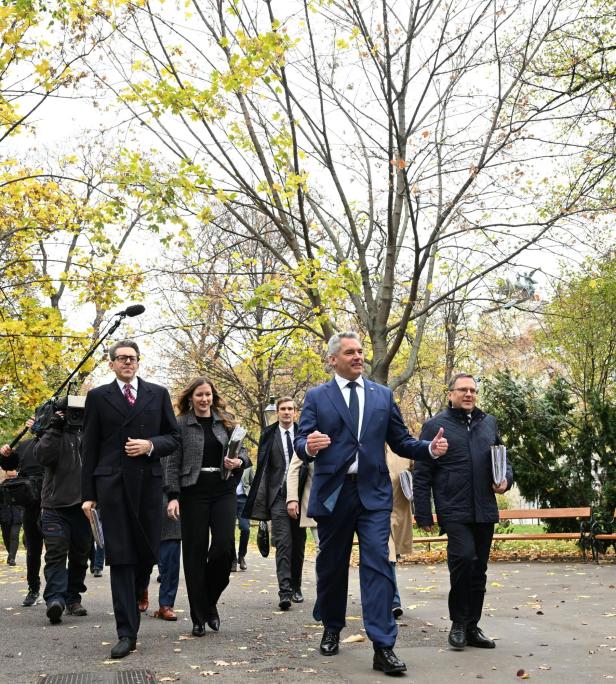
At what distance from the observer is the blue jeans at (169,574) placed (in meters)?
8.82

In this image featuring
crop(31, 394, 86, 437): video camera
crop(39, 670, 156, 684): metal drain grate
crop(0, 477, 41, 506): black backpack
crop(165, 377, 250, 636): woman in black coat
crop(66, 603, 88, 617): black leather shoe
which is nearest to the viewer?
crop(39, 670, 156, 684): metal drain grate

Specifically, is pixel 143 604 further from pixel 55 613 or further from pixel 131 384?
pixel 131 384

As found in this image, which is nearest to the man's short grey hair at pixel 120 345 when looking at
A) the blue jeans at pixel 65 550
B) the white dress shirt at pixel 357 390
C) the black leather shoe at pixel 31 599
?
the white dress shirt at pixel 357 390

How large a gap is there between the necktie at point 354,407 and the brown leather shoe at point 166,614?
10.4 ft

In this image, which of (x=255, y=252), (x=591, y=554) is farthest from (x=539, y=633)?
(x=255, y=252)

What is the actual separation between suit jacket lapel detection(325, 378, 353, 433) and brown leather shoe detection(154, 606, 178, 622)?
3.14m

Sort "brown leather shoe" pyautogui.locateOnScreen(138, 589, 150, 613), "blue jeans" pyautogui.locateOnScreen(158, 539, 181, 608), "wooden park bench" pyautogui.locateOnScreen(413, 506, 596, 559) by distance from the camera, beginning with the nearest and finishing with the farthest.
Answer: "blue jeans" pyautogui.locateOnScreen(158, 539, 181, 608)
"brown leather shoe" pyautogui.locateOnScreen(138, 589, 150, 613)
"wooden park bench" pyautogui.locateOnScreen(413, 506, 596, 559)

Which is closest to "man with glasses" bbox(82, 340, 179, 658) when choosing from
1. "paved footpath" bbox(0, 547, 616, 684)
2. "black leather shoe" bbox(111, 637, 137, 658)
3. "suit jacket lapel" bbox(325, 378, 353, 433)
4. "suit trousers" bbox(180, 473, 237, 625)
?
"black leather shoe" bbox(111, 637, 137, 658)

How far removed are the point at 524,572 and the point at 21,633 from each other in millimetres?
7653

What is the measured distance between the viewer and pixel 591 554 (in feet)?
49.4

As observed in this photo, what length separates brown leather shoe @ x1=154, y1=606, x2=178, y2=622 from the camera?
866 cm

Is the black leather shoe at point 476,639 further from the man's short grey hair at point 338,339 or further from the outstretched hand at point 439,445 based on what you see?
the man's short grey hair at point 338,339

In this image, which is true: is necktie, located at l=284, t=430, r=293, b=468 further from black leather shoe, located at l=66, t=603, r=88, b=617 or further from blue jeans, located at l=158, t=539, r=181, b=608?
black leather shoe, located at l=66, t=603, r=88, b=617

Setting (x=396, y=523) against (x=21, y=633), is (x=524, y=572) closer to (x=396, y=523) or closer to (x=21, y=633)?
(x=396, y=523)
